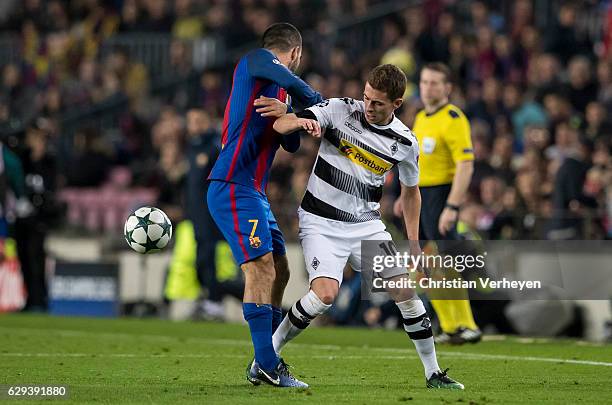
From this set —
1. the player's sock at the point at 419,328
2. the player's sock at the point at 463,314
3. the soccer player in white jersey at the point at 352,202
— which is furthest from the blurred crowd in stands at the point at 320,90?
the player's sock at the point at 419,328

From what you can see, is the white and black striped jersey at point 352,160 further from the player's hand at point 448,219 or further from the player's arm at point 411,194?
the player's hand at point 448,219

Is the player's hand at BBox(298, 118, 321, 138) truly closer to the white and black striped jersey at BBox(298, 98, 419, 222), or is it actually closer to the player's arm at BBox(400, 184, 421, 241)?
the white and black striped jersey at BBox(298, 98, 419, 222)

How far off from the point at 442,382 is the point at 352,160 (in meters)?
1.57

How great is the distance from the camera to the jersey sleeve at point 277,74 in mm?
7969

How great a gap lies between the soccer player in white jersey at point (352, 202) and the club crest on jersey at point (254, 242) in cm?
40

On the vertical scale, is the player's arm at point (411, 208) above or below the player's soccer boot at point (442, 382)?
above

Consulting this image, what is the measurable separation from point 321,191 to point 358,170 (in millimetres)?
286

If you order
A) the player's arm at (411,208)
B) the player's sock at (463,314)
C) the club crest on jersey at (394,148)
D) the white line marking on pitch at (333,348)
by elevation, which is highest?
the club crest on jersey at (394,148)

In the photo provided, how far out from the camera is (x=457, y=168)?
1158cm

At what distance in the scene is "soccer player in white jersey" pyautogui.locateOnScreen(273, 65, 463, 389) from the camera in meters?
8.17

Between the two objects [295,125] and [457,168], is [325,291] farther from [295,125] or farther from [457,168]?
[457,168]

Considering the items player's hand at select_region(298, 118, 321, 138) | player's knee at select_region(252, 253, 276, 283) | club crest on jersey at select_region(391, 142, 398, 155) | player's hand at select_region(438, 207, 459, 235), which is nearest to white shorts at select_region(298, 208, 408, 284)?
player's knee at select_region(252, 253, 276, 283)

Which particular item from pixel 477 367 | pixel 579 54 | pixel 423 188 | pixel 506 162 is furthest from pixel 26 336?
pixel 579 54

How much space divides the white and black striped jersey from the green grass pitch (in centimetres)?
120
